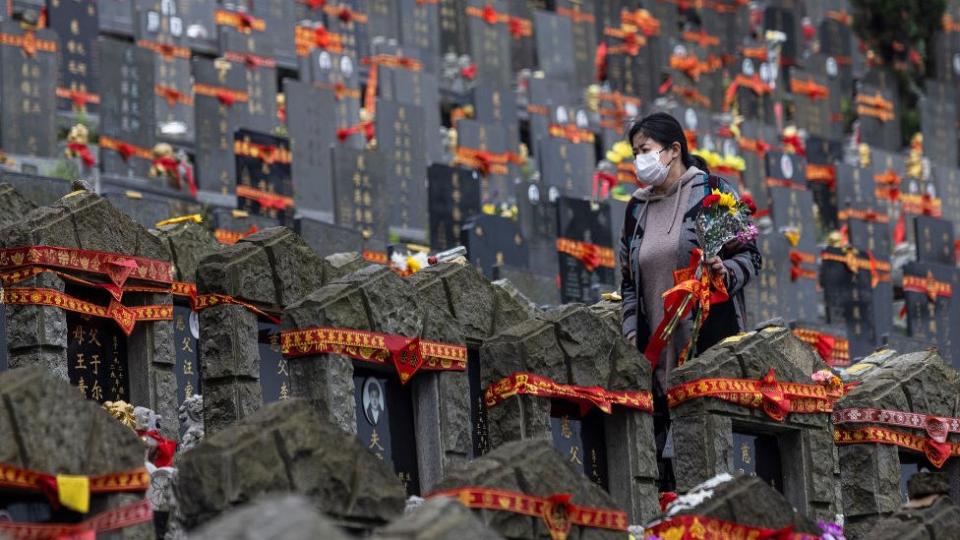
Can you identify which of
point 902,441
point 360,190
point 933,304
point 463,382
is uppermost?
point 360,190

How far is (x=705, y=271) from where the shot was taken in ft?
44.0

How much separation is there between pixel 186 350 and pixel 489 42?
2596 cm

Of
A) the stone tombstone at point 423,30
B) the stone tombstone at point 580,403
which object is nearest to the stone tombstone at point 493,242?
the stone tombstone at point 580,403

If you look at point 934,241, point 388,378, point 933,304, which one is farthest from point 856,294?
point 388,378

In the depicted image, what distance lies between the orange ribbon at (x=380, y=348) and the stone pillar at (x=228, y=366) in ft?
1.66

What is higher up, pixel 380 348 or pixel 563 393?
pixel 380 348

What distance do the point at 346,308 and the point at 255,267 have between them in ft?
3.06

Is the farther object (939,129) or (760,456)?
(939,129)

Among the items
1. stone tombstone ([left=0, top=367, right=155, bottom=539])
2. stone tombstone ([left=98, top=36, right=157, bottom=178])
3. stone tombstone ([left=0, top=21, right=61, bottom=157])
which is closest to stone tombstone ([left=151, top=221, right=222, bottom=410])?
stone tombstone ([left=0, top=367, right=155, bottom=539])

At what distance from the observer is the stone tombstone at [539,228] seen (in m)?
28.7

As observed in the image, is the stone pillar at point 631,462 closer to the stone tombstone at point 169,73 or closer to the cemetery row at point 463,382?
the cemetery row at point 463,382

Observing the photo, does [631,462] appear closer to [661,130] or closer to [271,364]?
[661,130]

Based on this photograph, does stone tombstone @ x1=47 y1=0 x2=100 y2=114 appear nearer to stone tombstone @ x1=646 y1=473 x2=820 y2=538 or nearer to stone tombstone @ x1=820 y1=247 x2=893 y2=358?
stone tombstone @ x1=820 y1=247 x2=893 y2=358

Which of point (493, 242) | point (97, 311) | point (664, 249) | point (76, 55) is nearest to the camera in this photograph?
point (664, 249)
